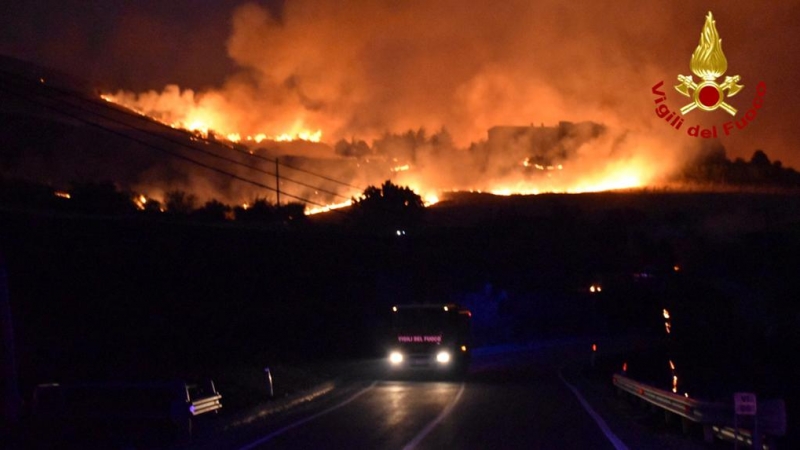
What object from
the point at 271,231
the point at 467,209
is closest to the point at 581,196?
the point at 467,209

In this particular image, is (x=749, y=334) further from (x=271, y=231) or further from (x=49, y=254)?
(x=49, y=254)

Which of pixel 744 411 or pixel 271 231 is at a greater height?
pixel 271 231

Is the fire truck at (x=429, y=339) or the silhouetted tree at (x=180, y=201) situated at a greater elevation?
the silhouetted tree at (x=180, y=201)

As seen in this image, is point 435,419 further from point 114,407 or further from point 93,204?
point 93,204

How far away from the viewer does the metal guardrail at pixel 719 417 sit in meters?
12.9

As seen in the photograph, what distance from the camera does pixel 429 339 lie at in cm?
3497

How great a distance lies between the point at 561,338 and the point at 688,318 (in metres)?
8.46

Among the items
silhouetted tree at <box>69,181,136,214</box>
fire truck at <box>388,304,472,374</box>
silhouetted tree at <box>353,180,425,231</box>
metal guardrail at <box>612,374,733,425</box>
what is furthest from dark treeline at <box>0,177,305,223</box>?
metal guardrail at <box>612,374,733,425</box>

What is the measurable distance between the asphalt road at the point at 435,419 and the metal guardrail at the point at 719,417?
143 centimetres

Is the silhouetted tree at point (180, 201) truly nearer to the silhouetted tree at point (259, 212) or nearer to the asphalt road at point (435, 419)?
the silhouetted tree at point (259, 212)

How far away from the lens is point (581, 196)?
119 meters

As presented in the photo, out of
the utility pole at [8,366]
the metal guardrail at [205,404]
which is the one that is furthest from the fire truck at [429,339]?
the utility pole at [8,366]

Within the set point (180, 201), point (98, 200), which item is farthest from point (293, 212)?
point (98, 200)

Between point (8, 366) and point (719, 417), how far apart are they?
13.0 m
